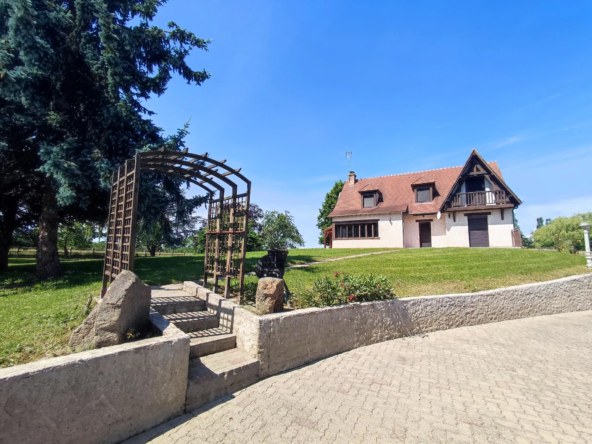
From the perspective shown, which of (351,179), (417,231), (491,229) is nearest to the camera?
(491,229)

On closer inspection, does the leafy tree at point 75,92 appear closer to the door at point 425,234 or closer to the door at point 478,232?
the door at point 425,234

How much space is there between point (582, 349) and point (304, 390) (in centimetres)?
604

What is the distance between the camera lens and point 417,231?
73.1 ft

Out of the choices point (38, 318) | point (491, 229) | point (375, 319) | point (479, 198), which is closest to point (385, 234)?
point (479, 198)

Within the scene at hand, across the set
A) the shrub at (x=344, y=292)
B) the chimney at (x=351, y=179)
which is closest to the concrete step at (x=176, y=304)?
the shrub at (x=344, y=292)

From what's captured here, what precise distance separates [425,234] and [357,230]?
5.38m

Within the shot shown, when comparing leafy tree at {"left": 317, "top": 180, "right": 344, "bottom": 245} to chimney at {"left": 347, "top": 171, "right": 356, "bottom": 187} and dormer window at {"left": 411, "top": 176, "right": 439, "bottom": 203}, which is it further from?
dormer window at {"left": 411, "top": 176, "right": 439, "bottom": 203}

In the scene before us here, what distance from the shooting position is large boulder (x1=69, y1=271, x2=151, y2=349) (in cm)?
327

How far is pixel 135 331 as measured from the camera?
3.65 metres

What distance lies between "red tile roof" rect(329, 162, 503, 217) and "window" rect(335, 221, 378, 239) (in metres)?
0.96

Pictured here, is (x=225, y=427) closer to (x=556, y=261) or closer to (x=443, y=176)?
(x=556, y=261)

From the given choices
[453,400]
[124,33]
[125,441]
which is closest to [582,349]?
[453,400]

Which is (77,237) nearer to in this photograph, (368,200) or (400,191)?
(368,200)

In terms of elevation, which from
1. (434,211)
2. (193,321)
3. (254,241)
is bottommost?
(193,321)
